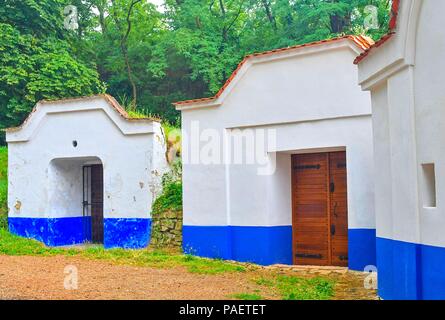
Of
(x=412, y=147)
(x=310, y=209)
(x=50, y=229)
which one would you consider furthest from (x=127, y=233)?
(x=412, y=147)

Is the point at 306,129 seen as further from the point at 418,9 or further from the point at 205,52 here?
the point at 205,52

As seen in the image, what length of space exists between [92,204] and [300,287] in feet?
27.2

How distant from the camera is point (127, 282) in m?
9.48

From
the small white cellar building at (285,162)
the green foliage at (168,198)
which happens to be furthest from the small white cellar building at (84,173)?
the small white cellar building at (285,162)

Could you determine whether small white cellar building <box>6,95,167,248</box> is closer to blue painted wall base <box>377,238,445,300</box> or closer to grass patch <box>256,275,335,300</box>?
grass patch <box>256,275,335,300</box>

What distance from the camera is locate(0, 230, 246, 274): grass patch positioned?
37.4 feet

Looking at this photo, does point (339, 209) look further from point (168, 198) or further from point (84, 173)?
point (84, 173)

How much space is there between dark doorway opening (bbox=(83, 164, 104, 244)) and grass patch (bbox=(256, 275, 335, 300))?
7.04m

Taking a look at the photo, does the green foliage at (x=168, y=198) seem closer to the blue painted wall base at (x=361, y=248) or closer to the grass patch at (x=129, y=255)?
the grass patch at (x=129, y=255)

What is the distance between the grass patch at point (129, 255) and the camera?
11414 millimetres

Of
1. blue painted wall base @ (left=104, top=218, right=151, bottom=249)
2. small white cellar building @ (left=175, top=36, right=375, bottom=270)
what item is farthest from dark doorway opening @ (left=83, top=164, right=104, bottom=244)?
small white cellar building @ (left=175, top=36, right=375, bottom=270)

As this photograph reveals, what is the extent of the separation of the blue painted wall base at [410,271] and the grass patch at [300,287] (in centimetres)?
131

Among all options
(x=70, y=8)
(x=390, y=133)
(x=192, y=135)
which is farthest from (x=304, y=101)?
(x=70, y=8)

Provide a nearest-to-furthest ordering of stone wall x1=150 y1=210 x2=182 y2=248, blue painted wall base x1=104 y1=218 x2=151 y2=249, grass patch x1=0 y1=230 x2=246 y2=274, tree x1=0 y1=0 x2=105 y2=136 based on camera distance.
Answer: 1. grass patch x1=0 y1=230 x2=246 y2=274
2. stone wall x1=150 y1=210 x2=182 y2=248
3. blue painted wall base x1=104 y1=218 x2=151 y2=249
4. tree x1=0 y1=0 x2=105 y2=136
